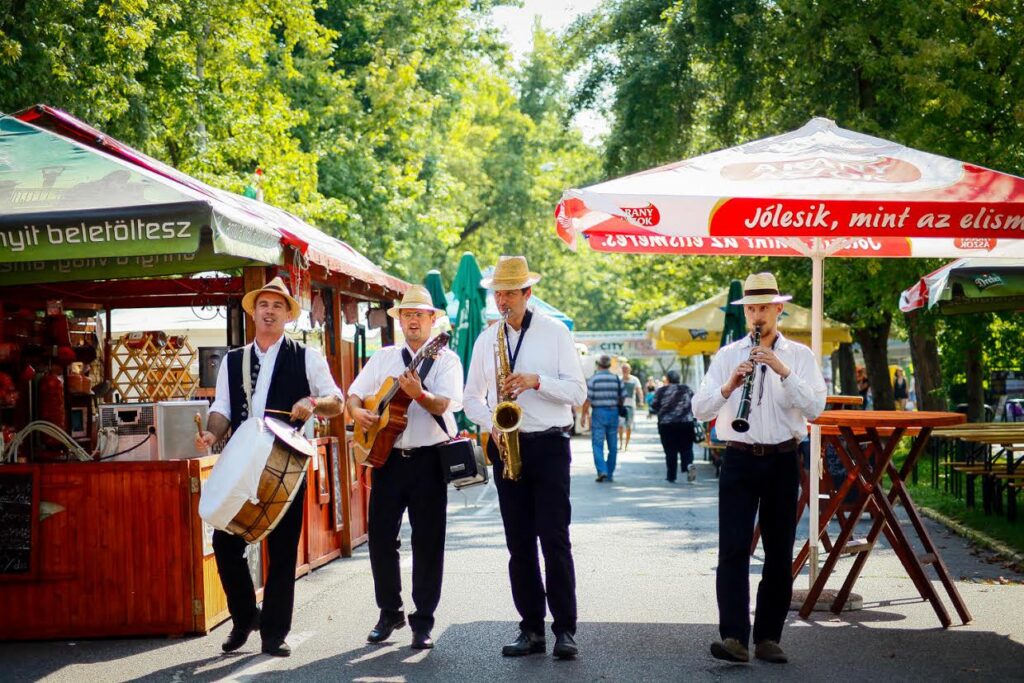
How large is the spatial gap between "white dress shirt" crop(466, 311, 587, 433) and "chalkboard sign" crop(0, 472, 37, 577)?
9.21 ft

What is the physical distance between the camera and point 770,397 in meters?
6.96

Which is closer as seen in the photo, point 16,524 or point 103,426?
point 16,524

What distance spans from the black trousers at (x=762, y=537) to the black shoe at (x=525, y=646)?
102 centimetres

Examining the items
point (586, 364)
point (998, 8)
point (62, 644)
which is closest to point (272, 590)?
point (62, 644)

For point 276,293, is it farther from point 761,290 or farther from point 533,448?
point 761,290

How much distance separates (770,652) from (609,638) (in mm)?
1069

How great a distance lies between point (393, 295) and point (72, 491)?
5.78 metres

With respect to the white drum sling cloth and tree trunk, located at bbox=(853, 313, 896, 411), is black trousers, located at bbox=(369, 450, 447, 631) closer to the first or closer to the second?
the white drum sling cloth

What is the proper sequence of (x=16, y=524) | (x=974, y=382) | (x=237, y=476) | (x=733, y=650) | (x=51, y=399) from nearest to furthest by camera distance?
(x=237, y=476), (x=733, y=650), (x=16, y=524), (x=51, y=399), (x=974, y=382)

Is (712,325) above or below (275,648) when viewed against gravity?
above

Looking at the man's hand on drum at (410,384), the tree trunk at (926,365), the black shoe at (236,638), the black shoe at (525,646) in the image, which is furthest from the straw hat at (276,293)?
the tree trunk at (926,365)

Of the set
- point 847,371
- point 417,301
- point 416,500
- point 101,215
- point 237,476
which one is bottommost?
point 416,500

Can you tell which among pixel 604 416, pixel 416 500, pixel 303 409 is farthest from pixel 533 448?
pixel 604 416

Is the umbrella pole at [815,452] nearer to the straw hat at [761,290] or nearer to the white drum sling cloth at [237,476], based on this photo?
the straw hat at [761,290]
